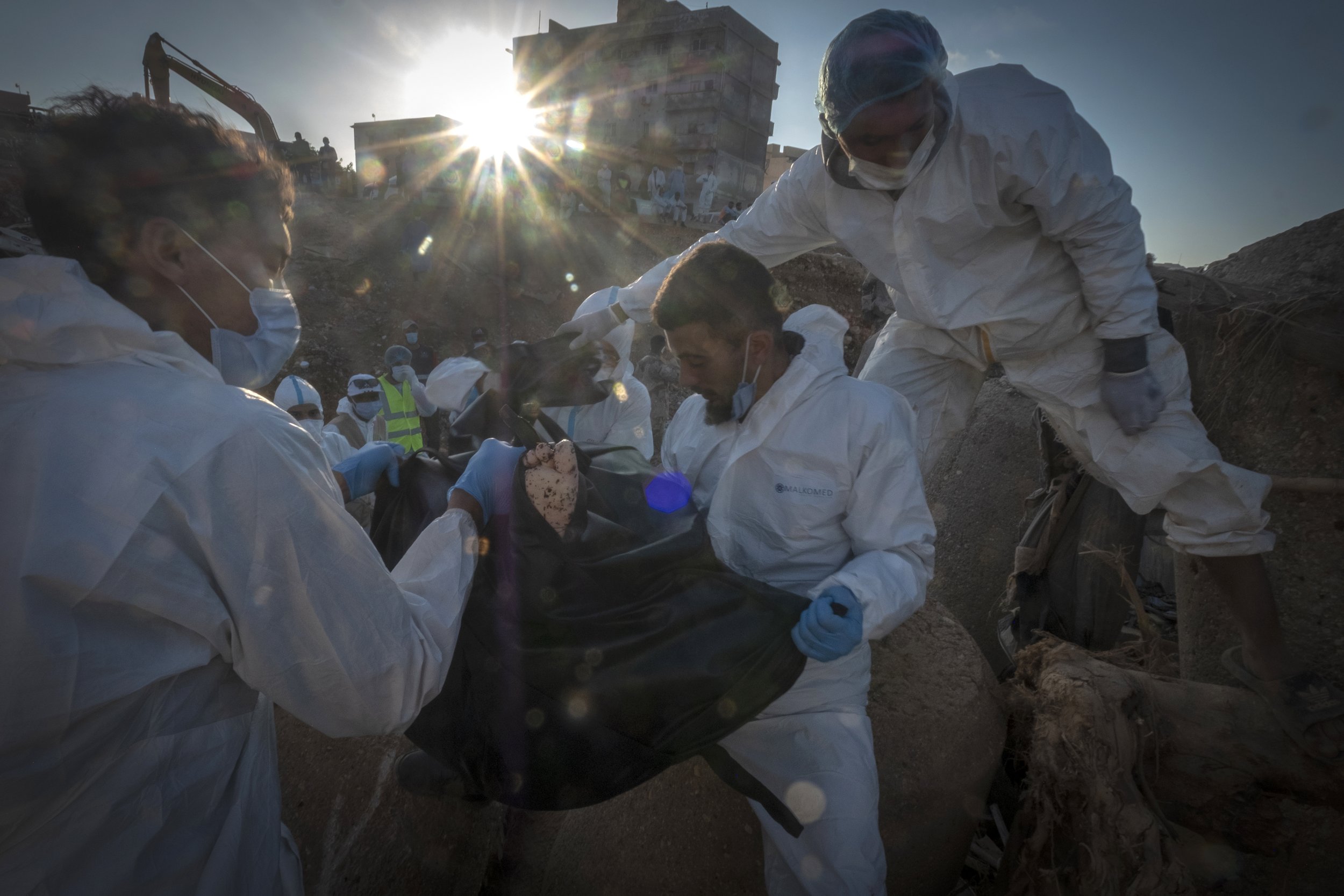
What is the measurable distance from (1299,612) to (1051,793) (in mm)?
1194

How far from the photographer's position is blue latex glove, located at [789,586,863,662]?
Result: 1.55m

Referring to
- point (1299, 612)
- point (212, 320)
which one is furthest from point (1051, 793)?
point (212, 320)

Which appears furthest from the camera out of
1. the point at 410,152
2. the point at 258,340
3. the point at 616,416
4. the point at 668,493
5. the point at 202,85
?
the point at 410,152

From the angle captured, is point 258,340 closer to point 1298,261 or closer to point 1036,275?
point 1036,275

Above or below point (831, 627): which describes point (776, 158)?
above

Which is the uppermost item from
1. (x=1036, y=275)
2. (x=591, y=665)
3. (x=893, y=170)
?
(x=893, y=170)

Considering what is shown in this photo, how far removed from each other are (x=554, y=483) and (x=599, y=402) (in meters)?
1.98

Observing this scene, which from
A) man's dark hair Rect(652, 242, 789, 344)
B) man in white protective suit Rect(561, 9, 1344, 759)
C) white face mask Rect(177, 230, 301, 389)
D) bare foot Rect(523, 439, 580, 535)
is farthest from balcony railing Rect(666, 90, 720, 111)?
white face mask Rect(177, 230, 301, 389)

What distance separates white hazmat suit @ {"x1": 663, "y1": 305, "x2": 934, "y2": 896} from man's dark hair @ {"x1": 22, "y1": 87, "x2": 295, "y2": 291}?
1.48 m

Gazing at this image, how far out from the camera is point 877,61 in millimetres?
1897

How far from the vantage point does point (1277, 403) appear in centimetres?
231

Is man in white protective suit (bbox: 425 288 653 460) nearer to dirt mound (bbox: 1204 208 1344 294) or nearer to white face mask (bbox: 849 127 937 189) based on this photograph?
white face mask (bbox: 849 127 937 189)

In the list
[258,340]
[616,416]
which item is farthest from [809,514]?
[616,416]

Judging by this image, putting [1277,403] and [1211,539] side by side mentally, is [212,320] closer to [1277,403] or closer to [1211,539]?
[1211,539]
